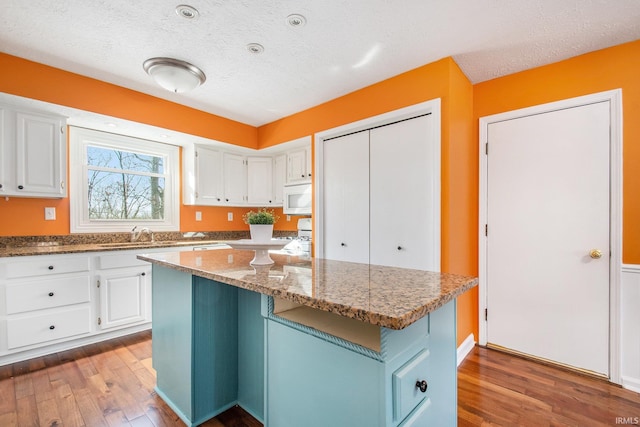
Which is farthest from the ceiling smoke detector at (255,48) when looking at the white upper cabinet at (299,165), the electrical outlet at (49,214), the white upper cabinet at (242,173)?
the electrical outlet at (49,214)

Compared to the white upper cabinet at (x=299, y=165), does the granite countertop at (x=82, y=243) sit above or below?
below

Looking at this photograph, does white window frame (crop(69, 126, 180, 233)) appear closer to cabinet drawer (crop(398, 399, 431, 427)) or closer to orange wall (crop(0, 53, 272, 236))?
orange wall (crop(0, 53, 272, 236))

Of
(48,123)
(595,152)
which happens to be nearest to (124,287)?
(48,123)

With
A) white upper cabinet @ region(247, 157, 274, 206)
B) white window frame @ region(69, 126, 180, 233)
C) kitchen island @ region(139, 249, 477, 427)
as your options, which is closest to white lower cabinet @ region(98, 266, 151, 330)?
white window frame @ region(69, 126, 180, 233)

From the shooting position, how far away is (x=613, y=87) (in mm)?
2102

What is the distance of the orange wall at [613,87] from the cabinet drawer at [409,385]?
2.15 meters

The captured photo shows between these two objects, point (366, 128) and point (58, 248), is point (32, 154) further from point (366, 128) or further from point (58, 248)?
point (366, 128)

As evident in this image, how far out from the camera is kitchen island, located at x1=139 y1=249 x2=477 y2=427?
84 cm

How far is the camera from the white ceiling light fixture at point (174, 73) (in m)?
2.26

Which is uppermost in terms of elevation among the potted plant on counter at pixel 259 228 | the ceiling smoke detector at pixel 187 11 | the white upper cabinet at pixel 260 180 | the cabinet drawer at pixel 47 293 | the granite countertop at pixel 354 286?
the ceiling smoke detector at pixel 187 11

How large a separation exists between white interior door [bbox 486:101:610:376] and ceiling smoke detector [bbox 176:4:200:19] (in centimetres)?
252

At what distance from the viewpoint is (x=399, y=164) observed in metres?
2.53

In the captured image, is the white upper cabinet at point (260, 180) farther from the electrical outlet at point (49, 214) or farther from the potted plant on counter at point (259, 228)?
the potted plant on counter at point (259, 228)

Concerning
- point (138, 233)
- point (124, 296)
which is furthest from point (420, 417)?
point (138, 233)
